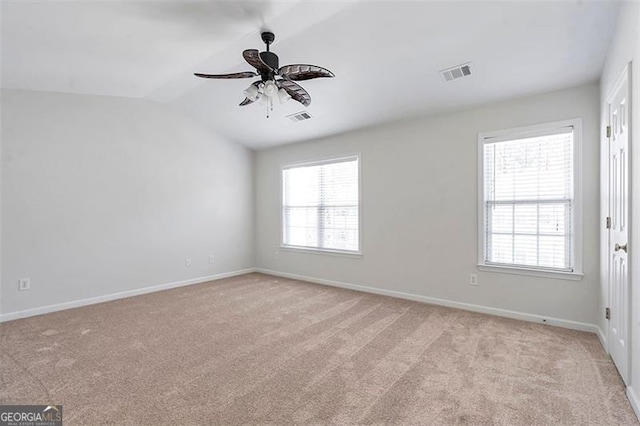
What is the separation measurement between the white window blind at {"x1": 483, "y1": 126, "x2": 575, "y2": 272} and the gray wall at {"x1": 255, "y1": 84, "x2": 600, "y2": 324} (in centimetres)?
15

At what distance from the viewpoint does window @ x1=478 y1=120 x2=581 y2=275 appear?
3.27 metres

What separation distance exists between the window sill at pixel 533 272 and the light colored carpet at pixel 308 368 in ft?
1.78

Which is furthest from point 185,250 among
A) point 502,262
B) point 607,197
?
point 607,197

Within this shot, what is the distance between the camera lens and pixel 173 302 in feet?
14.3

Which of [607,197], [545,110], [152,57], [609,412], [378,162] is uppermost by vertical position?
[152,57]

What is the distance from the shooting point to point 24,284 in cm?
381

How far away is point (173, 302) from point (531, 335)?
4350mm

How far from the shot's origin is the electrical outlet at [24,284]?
3785mm

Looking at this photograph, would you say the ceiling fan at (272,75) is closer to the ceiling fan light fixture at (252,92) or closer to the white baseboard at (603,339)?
the ceiling fan light fixture at (252,92)

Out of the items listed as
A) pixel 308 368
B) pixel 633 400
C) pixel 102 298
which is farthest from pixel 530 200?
pixel 102 298

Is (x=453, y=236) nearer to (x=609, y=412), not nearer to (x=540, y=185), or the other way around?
(x=540, y=185)

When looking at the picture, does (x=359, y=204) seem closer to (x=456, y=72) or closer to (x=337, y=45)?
(x=456, y=72)

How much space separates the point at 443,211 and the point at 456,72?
5.50 ft

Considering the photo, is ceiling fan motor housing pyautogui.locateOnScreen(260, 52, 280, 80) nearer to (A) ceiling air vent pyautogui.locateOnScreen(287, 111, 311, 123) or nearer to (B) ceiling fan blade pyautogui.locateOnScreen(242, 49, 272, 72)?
(B) ceiling fan blade pyautogui.locateOnScreen(242, 49, 272, 72)
